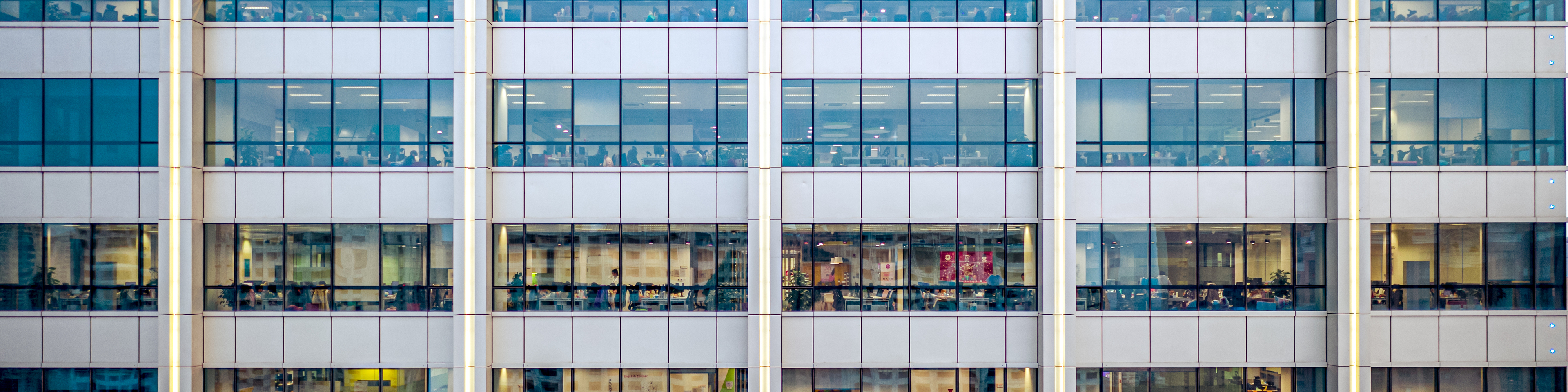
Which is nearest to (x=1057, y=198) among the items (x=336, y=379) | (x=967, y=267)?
(x=967, y=267)

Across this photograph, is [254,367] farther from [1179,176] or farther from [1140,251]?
[1179,176]

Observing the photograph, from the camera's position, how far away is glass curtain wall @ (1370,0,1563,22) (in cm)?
1583

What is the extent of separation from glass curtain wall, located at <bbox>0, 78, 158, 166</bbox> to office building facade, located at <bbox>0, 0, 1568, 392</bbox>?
6 cm

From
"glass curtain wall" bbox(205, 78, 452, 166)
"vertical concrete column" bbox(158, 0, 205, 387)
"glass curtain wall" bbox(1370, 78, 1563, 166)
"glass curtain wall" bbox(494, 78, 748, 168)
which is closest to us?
"vertical concrete column" bbox(158, 0, 205, 387)

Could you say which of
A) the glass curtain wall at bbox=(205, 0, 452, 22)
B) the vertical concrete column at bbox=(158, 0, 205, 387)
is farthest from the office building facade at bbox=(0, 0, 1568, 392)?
the vertical concrete column at bbox=(158, 0, 205, 387)

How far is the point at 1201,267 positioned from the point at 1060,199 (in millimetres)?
3484

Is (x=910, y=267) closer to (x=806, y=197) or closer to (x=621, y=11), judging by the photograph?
(x=806, y=197)

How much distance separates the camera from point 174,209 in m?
15.3

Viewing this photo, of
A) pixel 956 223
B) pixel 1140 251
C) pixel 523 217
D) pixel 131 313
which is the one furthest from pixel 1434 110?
pixel 131 313

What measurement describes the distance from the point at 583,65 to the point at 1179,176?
12527 mm

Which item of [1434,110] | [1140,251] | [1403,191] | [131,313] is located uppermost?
[1434,110]

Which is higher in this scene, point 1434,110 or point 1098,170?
point 1434,110

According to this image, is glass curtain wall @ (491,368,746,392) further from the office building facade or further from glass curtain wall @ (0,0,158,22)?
glass curtain wall @ (0,0,158,22)

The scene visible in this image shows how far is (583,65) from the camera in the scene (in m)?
16.0
